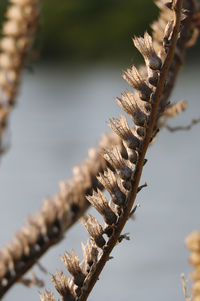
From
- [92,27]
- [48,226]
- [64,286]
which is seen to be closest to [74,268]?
[64,286]

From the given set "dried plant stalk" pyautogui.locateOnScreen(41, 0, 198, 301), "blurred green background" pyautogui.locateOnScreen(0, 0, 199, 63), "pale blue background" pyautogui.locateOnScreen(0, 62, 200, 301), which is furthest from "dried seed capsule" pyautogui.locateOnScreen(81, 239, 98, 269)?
"blurred green background" pyautogui.locateOnScreen(0, 0, 199, 63)

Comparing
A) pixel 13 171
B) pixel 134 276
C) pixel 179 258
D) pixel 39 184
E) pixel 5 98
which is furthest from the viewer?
pixel 13 171

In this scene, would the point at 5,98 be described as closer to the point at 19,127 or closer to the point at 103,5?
the point at 19,127

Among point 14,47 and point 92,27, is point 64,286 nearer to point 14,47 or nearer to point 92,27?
point 14,47

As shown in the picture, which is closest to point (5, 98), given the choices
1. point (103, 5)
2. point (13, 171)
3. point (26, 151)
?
point (13, 171)

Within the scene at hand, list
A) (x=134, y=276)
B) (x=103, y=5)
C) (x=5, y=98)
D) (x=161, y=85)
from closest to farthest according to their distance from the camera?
(x=161, y=85) < (x=5, y=98) < (x=134, y=276) < (x=103, y=5)

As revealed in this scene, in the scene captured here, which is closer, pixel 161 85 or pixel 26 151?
pixel 161 85
